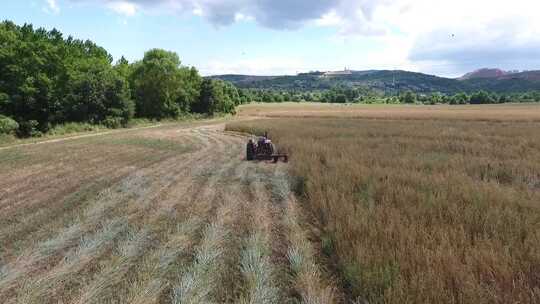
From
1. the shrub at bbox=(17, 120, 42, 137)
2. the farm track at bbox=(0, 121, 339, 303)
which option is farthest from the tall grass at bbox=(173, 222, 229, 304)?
the shrub at bbox=(17, 120, 42, 137)

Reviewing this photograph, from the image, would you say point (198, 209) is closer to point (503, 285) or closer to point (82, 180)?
point (82, 180)

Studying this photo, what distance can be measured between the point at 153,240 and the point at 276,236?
2215 mm

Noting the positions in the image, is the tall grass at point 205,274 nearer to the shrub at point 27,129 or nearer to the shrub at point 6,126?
the shrub at point 6,126

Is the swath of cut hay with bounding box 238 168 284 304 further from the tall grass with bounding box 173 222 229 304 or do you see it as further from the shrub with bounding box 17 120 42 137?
the shrub with bounding box 17 120 42 137

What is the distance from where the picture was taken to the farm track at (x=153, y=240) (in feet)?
16.2

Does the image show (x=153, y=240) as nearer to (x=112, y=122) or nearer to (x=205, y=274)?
(x=205, y=274)

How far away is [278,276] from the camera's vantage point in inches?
211

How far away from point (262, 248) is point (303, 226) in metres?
1.62

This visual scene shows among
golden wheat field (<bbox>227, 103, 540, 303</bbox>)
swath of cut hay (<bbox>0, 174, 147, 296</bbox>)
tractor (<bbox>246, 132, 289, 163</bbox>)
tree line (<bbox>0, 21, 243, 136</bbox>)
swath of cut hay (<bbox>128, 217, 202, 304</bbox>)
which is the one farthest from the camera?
tree line (<bbox>0, 21, 243, 136</bbox>)

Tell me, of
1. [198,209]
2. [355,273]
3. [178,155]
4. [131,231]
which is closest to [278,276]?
[355,273]

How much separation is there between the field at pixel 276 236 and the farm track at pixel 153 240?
28 mm

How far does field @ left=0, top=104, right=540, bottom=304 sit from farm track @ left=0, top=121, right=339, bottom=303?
3 cm

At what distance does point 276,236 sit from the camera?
23.3ft

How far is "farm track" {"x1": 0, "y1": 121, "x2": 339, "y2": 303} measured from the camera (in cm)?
495
